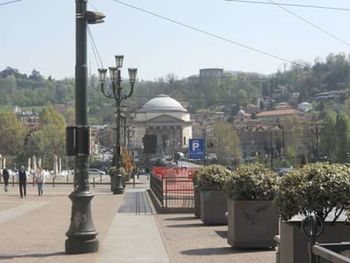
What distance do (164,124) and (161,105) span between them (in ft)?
22.9

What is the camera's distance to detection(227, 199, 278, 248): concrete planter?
43.0ft

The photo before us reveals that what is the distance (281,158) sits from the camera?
123m

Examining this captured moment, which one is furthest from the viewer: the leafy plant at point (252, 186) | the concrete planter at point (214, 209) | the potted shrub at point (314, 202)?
the concrete planter at point (214, 209)

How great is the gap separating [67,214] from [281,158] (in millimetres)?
101397

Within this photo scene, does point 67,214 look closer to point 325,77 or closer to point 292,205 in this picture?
point 292,205

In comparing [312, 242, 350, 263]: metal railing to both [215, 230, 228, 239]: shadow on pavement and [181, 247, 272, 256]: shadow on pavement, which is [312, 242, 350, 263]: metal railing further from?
[215, 230, 228, 239]: shadow on pavement

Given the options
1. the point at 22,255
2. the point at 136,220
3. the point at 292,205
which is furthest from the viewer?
the point at 136,220

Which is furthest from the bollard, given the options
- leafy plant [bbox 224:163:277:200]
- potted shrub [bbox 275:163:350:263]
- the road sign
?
the road sign

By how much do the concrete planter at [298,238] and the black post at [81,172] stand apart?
220 inches

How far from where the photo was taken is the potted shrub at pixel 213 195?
18703 millimetres

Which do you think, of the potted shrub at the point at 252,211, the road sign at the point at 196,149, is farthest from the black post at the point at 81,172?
the road sign at the point at 196,149

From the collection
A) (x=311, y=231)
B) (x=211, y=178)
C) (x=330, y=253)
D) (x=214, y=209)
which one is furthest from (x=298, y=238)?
(x=211, y=178)

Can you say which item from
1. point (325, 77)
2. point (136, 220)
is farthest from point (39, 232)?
point (325, 77)

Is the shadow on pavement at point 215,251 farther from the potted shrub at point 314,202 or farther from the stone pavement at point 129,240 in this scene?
the potted shrub at point 314,202
